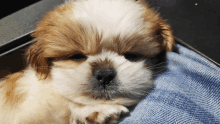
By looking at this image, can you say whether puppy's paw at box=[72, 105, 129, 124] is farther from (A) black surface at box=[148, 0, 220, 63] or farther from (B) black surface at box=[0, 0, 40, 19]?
(B) black surface at box=[0, 0, 40, 19]

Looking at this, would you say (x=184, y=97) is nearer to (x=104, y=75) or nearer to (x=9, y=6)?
(x=104, y=75)

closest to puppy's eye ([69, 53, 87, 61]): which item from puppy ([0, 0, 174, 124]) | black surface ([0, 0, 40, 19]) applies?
puppy ([0, 0, 174, 124])

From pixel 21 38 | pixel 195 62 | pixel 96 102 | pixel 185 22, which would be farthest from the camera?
pixel 185 22

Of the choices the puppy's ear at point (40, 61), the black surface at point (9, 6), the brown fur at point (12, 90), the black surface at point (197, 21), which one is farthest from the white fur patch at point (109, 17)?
the black surface at point (9, 6)

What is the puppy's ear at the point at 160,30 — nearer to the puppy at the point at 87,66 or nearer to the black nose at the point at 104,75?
the puppy at the point at 87,66

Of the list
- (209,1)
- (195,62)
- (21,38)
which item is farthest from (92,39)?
(209,1)

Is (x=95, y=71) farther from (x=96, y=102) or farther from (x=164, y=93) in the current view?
(x=164, y=93)

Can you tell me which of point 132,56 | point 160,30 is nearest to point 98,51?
point 132,56
